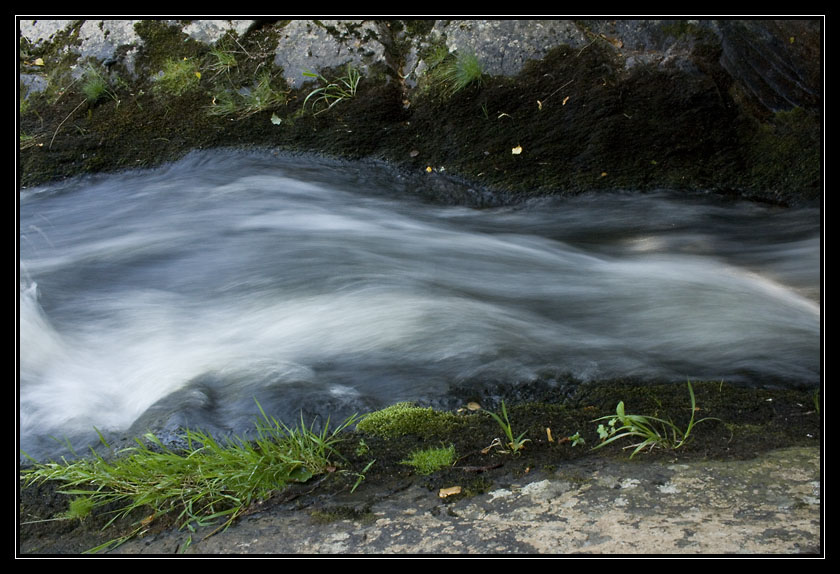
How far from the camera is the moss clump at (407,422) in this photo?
9.71 feet

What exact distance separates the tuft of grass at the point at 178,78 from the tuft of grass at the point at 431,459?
4600 mm

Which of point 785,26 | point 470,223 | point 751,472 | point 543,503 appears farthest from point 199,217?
point 785,26

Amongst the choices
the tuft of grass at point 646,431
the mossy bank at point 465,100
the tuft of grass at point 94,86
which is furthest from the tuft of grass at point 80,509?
the tuft of grass at point 94,86

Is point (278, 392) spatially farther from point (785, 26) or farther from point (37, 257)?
point (785, 26)

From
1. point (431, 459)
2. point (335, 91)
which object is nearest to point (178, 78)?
point (335, 91)

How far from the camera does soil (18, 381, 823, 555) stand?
7.13 feet

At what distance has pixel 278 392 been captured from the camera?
3.30 metres

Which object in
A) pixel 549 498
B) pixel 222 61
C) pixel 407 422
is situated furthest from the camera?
pixel 222 61

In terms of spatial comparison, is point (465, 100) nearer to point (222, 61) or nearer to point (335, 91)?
point (335, 91)

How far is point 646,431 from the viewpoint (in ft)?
8.97

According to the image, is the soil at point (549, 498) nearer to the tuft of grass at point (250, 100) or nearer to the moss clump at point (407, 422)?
the moss clump at point (407, 422)

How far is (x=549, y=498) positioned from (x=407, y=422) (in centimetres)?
80

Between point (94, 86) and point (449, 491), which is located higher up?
point (94, 86)

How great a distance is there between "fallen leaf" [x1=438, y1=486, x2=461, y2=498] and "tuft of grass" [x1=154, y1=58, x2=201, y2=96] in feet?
15.9
